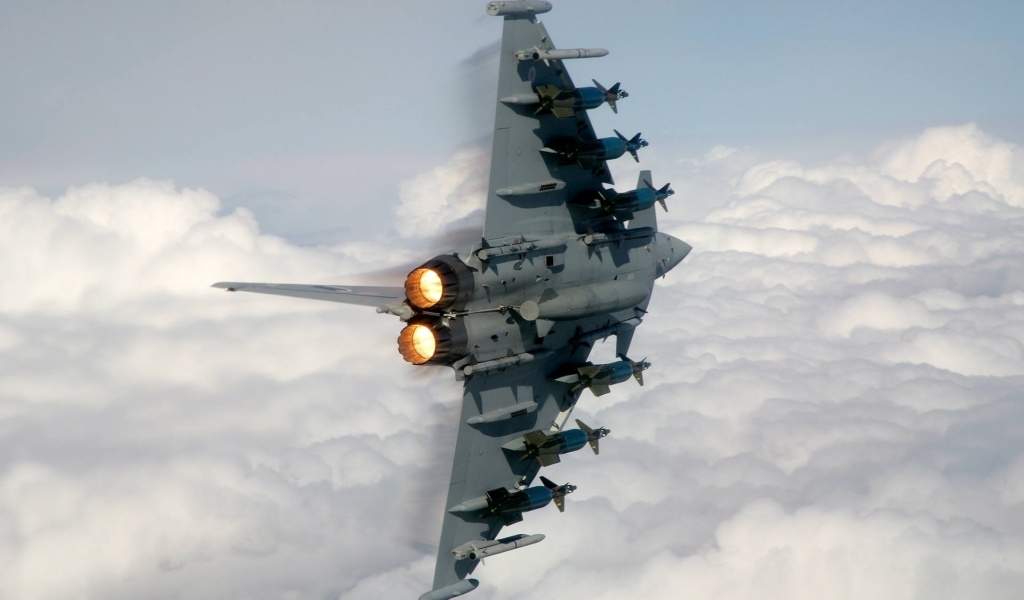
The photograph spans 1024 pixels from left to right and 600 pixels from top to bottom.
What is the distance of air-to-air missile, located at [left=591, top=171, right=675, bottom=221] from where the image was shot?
3434cm

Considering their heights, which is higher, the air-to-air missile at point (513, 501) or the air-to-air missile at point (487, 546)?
the air-to-air missile at point (513, 501)

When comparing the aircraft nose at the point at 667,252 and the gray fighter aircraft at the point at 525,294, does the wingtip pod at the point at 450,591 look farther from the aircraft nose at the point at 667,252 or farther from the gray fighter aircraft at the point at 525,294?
the aircraft nose at the point at 667,252

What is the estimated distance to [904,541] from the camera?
175500mm

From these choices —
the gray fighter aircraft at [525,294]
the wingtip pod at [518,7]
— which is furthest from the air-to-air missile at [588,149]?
the wingtip pod at [518,7]

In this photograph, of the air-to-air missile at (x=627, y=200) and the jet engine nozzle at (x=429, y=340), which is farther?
the air-to-air missile at (x=627, y=200)

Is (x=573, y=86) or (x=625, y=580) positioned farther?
(x=625, y=580)

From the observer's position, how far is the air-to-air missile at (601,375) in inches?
1404

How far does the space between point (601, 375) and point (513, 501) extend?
5.87m

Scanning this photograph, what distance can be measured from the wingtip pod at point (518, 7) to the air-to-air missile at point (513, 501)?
17019 mm

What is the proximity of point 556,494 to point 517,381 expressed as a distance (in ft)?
16.0

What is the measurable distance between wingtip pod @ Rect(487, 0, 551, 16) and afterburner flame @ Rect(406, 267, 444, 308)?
341 inches

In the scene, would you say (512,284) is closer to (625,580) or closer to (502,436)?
(502,436)

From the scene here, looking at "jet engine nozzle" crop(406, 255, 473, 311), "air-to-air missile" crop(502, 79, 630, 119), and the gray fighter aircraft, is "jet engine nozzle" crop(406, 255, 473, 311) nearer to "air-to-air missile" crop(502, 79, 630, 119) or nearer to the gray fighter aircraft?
the gray fighter aircraft

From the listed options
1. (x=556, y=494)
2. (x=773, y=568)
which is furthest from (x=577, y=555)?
(x=556, y=494)
